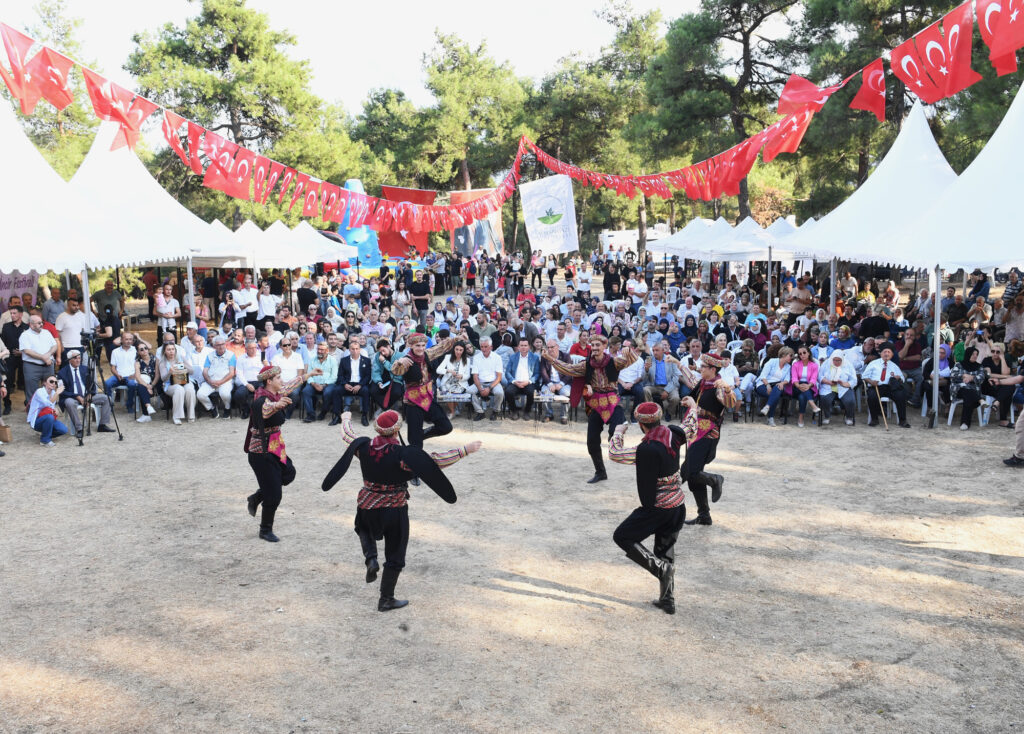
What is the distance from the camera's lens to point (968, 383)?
11.0 meters

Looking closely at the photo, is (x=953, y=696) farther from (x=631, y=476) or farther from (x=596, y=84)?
(x=596, y=84)

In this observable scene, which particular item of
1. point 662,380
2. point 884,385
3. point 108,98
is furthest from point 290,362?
point 884,385

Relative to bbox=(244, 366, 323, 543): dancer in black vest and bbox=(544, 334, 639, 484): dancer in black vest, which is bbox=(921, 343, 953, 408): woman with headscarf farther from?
bbox=(244, 366, 323, 543): dancer in black vest

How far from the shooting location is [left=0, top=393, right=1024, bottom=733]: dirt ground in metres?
4.63

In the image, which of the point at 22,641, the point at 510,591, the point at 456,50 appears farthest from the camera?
the point at 456,50

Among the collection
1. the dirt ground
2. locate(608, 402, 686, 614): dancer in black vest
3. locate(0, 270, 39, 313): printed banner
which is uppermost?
locate(0, 270, 39, 313): printed banner

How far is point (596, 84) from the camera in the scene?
124 feet

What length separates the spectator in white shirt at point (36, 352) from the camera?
11.8 meters

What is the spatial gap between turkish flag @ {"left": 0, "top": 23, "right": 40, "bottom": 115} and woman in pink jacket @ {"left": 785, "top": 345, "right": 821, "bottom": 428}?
9.86 m

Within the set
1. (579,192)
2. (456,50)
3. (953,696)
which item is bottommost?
(953,696)

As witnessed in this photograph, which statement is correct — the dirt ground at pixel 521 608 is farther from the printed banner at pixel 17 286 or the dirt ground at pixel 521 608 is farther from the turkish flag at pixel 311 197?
the printed banner at pixel 17 286

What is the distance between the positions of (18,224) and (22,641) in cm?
850

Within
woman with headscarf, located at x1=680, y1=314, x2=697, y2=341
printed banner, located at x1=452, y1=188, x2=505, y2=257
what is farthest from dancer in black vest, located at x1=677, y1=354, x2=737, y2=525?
printed banner, located at x1=452, y1=188, x2=505, y2=257

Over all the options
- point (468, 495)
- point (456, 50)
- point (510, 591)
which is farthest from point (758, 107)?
point (510, 591)
